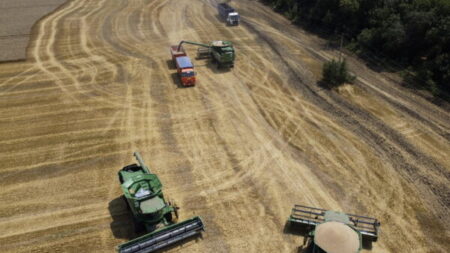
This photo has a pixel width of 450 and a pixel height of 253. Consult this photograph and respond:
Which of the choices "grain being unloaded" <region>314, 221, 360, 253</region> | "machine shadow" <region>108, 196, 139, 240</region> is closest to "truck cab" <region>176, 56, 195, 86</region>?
"machine shadow" <region>108, 196, 139, 240</region>

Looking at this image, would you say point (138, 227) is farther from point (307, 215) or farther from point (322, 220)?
point (322, 220)

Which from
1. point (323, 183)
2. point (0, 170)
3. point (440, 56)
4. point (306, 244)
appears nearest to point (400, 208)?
point (323, 183)

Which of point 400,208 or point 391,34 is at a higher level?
point 391,34

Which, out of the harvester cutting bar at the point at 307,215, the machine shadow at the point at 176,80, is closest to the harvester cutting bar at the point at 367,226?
the harvester cutting bar at the point at 307,215

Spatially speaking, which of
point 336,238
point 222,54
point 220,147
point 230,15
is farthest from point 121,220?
point 230,15

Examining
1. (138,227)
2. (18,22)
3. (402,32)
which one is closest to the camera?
(138,227)

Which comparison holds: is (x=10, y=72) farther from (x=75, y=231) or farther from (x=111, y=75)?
(x=75, y=231)
